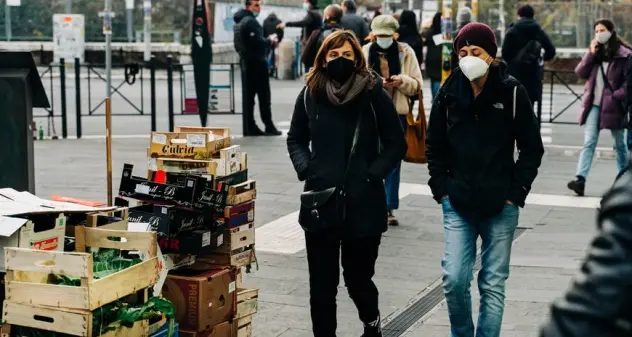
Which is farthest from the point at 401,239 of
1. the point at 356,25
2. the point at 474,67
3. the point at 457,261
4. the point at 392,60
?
the point at 356,25

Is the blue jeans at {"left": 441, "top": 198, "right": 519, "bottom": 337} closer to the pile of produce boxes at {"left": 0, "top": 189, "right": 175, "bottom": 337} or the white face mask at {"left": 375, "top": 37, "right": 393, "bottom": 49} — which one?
the pile of produce boxes at {"left": 0, "top": 189, "right": 175, "bottom": 337}

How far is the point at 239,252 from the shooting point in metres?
6.01

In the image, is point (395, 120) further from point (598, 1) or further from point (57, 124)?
point (598, 1)

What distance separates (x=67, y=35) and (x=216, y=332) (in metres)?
21.6

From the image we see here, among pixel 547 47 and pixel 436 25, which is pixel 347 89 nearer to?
pixel 547 47

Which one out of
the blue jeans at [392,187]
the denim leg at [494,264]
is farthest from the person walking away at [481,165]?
the blue jeans at [392,187]

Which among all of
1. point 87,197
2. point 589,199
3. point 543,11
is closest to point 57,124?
point 87,197

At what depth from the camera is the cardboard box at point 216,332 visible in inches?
217

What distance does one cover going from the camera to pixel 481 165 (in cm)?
535

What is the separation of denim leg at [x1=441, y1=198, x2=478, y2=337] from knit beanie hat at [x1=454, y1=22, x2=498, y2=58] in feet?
2.43

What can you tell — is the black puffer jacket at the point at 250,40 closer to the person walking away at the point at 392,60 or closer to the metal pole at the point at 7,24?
the person walking away at the point at 392,60

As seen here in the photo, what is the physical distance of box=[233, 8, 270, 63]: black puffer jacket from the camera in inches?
632

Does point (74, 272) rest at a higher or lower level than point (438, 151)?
lower

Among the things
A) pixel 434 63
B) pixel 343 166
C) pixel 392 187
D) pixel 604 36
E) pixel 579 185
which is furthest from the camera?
pixel 434 63
